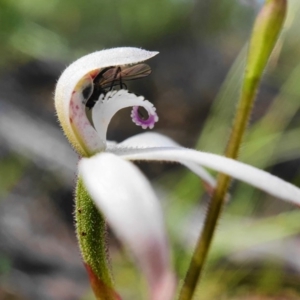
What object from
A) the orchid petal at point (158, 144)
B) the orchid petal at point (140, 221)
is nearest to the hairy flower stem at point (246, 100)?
the orchid petal at point (158, 144)

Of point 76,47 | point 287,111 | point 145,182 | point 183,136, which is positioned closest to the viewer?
point 145,182

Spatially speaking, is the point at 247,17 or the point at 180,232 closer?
the point at 180,232

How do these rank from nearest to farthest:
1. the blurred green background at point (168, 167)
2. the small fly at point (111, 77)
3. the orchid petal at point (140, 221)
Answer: the orchid petal at point (140, 221), the small fly at point (111, 77), the blurred green background at point (168, 167)

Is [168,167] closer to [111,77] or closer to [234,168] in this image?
[111,77]

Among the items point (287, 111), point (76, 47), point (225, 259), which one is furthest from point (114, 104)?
point (76, 47)

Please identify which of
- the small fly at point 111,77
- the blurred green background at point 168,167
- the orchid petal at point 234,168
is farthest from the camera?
the blurred green background at point 168,167

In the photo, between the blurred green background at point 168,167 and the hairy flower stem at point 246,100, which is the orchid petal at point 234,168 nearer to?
the hairy flower stem at point 246,100

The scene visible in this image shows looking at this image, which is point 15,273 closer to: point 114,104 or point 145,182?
point 114,104
